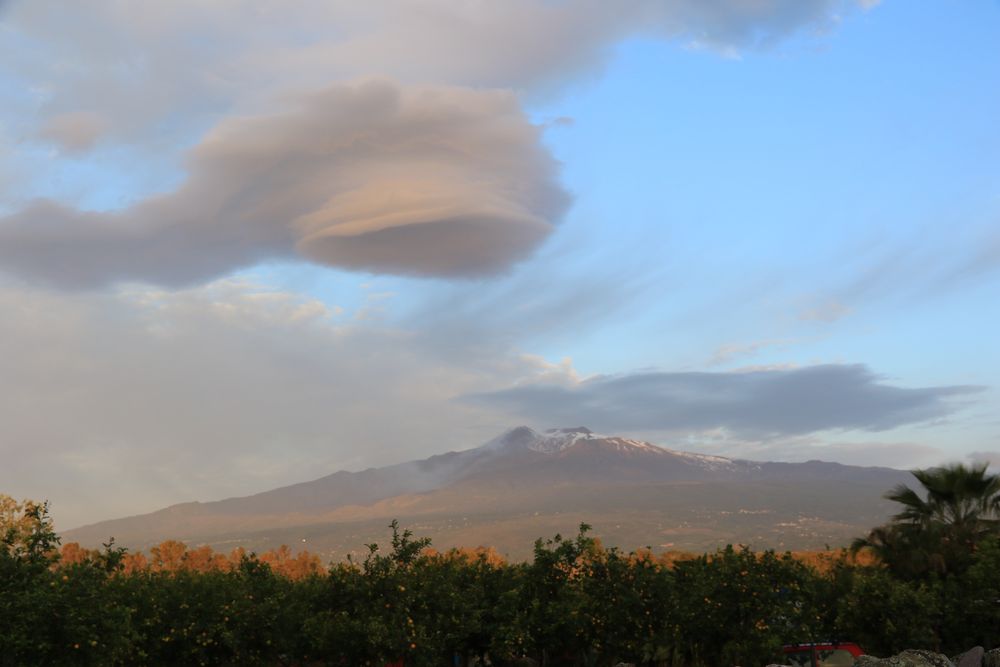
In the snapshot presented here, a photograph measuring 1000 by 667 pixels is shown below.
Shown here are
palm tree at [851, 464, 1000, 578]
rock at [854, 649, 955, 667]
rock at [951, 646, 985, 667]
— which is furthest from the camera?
palm tree at [851, 464, 1000, 578]

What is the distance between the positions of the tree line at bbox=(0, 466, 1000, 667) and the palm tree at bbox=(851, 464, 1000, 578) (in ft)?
8.11

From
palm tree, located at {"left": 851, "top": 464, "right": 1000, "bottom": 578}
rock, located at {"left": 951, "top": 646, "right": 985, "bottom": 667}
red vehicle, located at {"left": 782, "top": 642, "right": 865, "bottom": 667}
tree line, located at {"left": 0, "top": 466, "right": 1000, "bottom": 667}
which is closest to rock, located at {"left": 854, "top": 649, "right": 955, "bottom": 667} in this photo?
rock, located at {"left": 951, "top": 646, "right": 985, "bottom": 667}

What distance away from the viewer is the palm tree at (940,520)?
103 ft

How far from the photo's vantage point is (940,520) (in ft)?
109

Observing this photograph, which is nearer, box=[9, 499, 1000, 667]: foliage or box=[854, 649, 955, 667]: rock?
box=[854, 649, 955, 667]: rock

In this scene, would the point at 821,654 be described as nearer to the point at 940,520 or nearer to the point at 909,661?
the point at 909,661

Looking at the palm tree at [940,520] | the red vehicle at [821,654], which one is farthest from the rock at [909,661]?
the palm tree at [940,520]

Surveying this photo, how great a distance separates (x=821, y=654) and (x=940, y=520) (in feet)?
31.6

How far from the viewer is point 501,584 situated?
88.6ft

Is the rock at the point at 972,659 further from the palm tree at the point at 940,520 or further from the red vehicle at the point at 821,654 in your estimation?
the palm tree at the point at 940,520

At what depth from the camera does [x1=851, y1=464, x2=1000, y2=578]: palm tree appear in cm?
3125

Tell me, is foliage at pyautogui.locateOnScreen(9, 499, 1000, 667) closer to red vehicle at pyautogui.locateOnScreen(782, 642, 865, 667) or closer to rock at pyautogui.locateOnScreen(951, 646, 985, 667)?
red vehicle at pyautogui.locateOnScreen(782, 642, 865, 667)

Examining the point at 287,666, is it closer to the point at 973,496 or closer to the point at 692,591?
the point at 692,591

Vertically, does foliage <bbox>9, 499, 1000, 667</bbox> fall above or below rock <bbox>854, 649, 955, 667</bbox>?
above
